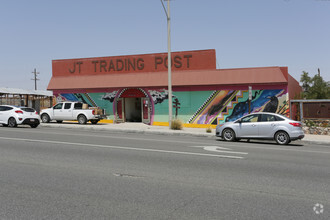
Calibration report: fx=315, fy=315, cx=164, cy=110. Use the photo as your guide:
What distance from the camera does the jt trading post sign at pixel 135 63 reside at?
23.8 metres

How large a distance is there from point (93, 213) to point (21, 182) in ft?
8.39

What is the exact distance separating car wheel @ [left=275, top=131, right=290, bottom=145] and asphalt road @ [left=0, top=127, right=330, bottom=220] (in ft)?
12.4

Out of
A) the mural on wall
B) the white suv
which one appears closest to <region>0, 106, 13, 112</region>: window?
the white suv

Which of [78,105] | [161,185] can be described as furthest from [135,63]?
[161,185]

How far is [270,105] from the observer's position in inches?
850

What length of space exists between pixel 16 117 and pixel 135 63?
9.82 m

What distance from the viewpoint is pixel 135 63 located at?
25.6 m

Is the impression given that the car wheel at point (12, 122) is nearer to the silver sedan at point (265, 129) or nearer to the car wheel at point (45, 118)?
the car wheel at point (45, 118)

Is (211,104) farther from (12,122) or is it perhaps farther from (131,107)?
(12,122)

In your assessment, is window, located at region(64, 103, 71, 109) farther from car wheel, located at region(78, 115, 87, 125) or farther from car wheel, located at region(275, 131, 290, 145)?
car wheel, located at region(275, 131, 290, 145)

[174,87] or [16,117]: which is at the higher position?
[174,87]

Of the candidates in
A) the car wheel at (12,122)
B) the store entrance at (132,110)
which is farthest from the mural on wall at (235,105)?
the car wheel at (12,122)

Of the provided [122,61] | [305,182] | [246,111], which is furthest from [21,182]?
[122,61]

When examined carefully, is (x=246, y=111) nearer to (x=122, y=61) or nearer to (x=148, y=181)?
(x=122, y=61)
